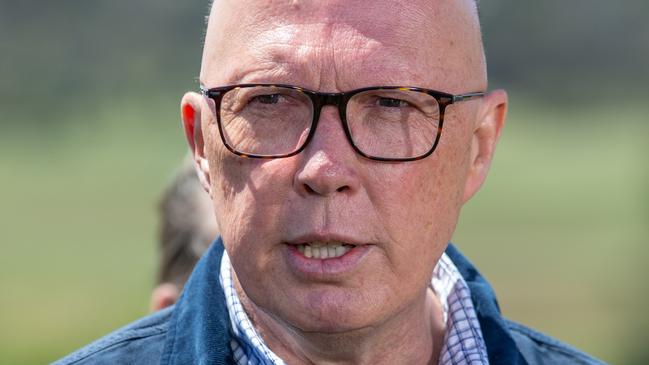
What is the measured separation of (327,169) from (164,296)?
1560 millimetres

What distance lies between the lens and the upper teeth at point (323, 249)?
2.16 metres

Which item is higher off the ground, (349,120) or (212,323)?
(349,120)

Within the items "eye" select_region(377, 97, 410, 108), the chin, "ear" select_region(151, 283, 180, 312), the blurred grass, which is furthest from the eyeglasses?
the blurred grass

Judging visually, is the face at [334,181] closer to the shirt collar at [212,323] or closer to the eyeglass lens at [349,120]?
the eyeglass lens at [349,120]

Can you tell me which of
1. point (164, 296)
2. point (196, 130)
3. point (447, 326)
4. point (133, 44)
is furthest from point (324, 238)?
point (133, 44)

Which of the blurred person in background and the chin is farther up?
the chin

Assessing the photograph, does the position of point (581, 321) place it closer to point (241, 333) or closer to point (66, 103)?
Answer: point (66, 103)

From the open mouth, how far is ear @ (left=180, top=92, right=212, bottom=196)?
33 centimetres

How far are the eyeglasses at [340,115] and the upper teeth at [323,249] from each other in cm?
18

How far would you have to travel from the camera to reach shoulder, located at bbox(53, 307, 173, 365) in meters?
2.36

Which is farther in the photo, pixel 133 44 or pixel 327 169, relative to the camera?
pixel 133 44

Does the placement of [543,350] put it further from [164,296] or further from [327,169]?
[164,296]

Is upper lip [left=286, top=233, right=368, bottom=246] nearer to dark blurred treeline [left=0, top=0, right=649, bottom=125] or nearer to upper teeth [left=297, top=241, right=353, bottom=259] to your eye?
upper teeth [left=297, top=241, right=353, bottom=259]

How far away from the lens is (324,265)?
7.06ft
